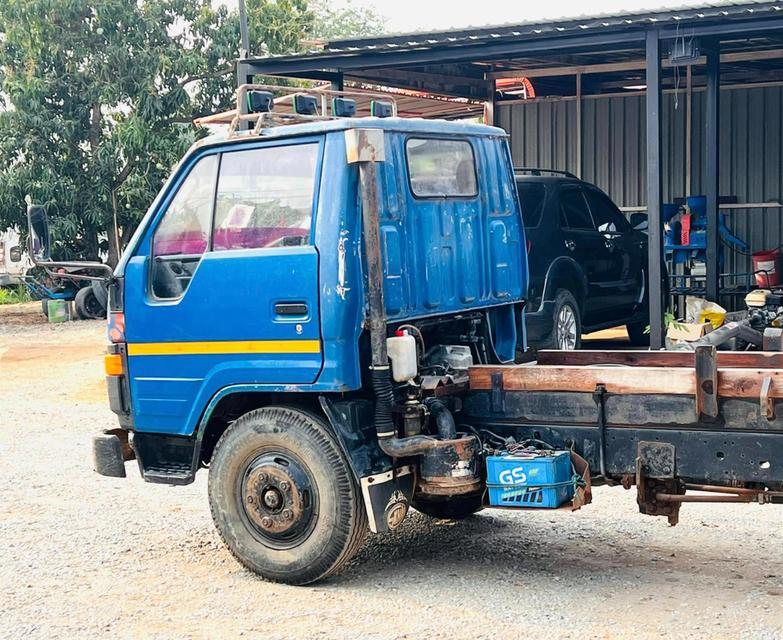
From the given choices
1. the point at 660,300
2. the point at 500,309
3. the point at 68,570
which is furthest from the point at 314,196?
the point at 660,300

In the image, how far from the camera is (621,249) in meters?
12.7

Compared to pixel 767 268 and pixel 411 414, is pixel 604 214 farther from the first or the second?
Result: pixel 411 414

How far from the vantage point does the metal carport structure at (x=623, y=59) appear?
10459 mm

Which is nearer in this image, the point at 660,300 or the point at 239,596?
the point at 239,596

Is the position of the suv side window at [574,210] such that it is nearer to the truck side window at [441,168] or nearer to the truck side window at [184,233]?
the truck side window at [441,168]

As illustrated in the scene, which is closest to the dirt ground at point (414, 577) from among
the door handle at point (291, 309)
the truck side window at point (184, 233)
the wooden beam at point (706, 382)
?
the wooden beam at point (706, 382)

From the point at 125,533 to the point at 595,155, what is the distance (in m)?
11.0

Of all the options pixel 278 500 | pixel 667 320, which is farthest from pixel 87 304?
pixel 278 500

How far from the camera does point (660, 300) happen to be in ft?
35.1

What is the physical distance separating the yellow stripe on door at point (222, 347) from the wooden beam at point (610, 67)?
9508 mm

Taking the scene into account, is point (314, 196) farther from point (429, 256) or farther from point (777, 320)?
point (777, 320)

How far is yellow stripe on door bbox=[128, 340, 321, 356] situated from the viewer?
5457mm

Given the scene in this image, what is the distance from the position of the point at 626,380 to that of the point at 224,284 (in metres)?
1.99

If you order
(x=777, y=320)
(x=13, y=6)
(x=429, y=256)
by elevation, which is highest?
(x=13, y=6)
